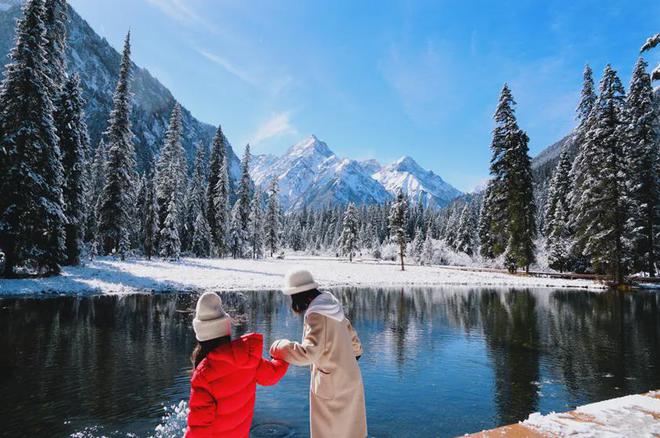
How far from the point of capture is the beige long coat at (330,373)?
322 cm

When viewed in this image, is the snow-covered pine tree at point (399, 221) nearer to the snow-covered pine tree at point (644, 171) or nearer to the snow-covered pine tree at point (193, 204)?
the snow-covered pine tree at point (193, 204)

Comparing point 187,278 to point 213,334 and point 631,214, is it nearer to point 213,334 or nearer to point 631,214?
point 213,334

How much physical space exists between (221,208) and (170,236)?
12.2 meters

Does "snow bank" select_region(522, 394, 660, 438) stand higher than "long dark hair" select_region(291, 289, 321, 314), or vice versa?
"long dark hair" select_region(291, 289, 321, 314)

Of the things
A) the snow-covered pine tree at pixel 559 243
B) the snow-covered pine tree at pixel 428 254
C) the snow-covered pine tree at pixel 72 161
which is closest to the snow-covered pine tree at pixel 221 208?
the snow-covered pine tree at pixel 72 161

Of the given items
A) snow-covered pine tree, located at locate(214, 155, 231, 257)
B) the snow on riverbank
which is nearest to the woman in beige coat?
the snow on riverbank

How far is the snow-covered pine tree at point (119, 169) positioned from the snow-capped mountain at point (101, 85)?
4657 inches

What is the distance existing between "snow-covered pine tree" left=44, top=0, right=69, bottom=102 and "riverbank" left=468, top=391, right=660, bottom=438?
31.2 metres

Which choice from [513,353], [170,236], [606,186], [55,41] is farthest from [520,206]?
[55,41]

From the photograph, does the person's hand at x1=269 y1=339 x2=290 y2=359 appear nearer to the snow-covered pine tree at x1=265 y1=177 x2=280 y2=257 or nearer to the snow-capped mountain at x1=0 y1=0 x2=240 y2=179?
the snow-covered pine tree at x1=265 y1=177 x2=280 y2=257

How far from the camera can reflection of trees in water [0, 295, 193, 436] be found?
807 centimetres

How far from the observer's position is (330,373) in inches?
130

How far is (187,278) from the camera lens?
3148 cm

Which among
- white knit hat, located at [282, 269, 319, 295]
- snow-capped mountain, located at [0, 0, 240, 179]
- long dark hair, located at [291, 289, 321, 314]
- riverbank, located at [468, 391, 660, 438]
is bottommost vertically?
riverbank, located at [468, 391, 660, 438]
